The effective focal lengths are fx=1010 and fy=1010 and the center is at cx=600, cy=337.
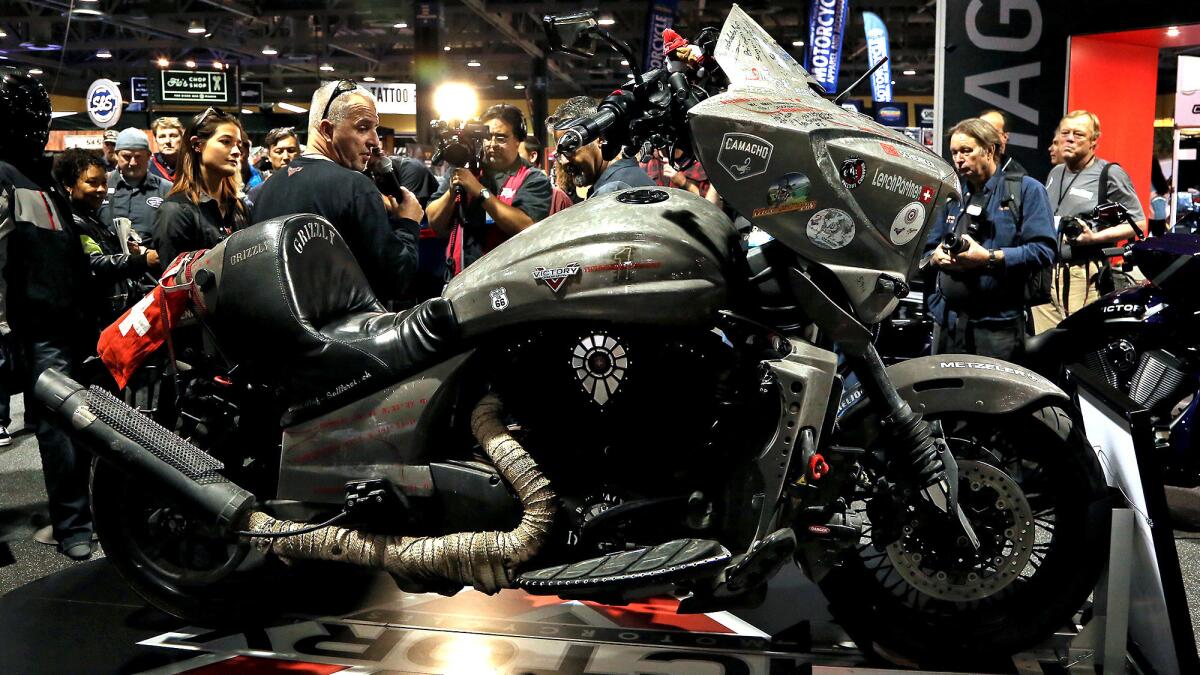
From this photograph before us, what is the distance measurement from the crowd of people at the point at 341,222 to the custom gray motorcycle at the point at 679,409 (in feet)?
2.14

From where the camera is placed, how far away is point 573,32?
7.80 ft

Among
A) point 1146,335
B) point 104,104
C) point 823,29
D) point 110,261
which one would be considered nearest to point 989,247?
point 1146,335

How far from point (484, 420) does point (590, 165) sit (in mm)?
2012

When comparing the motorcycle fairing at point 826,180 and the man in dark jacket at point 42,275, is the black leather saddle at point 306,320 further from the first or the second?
the man in dark jacket at point 42,275

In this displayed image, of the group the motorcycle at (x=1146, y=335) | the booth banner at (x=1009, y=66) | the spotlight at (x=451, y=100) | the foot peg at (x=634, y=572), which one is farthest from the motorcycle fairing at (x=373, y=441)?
the spotlight at (x=451, y=100)

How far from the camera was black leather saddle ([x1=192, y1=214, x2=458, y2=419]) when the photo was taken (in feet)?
Answer: 8.34

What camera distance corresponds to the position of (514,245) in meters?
2.50

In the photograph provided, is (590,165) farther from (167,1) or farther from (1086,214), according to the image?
(167,1)

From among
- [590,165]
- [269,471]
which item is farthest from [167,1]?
[269,471]

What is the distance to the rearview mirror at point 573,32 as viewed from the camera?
7.76ft

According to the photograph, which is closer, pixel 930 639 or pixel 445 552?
pixel 445 552

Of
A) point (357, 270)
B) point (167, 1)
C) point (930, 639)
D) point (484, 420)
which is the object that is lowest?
point (930, 639)

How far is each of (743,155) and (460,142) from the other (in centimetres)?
175

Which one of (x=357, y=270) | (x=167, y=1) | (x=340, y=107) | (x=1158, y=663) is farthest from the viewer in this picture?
(x=167, y=1)
